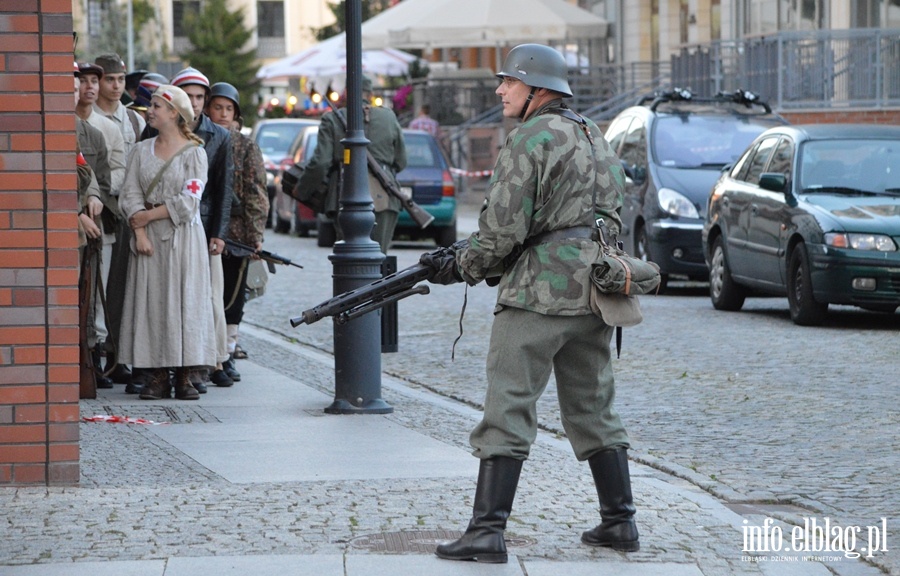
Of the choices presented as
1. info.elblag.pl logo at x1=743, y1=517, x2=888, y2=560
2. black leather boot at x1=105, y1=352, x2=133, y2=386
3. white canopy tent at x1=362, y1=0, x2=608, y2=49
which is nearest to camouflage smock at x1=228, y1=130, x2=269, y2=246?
black leather boot at x1=105, y1=352, x2=133, y2=386

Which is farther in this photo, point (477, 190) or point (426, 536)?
point (477, 190)

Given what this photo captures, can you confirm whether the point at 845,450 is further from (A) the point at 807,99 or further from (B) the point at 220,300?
(A) the point at 807,99

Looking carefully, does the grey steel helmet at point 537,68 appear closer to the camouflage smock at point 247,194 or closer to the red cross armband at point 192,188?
the red cross armband at point 192,188

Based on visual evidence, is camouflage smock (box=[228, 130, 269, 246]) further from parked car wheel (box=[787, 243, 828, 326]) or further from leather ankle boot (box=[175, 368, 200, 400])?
parked car wheel (box=[787, 243, 828, 326])

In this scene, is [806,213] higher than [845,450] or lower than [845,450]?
higher

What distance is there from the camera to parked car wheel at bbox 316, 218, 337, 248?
23281 mm

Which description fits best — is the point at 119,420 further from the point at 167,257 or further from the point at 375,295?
the point at 375,295

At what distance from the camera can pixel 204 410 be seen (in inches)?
368

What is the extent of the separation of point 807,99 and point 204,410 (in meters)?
18.0

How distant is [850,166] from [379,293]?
852 centimetres

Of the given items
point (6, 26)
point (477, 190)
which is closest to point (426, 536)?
point (6, 26)

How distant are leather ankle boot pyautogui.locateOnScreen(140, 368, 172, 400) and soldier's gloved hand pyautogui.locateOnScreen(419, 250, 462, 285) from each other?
3956mm

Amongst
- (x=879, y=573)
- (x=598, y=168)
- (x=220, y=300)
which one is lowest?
(x=879, y=573)

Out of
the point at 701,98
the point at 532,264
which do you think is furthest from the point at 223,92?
the point at 701,98
